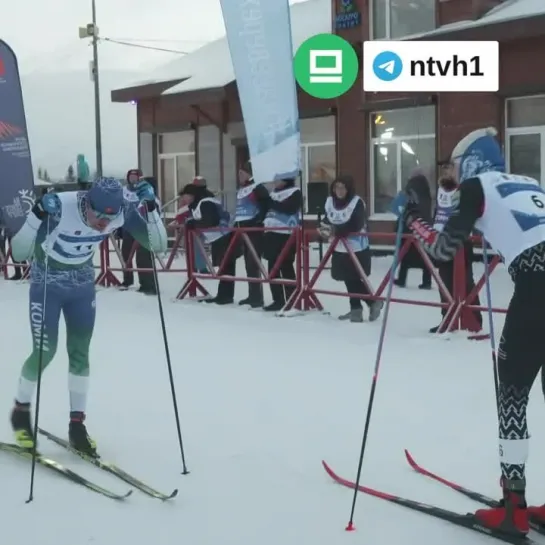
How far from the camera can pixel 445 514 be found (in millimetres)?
3871

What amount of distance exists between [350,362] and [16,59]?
23.0ft

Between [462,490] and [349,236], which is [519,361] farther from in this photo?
[349,236]

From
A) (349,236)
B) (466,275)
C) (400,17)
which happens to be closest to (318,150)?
(400,17)

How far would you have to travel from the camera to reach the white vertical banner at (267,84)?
1000 cm

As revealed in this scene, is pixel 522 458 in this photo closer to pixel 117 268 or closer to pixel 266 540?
pixel 266 540

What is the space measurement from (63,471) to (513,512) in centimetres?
224

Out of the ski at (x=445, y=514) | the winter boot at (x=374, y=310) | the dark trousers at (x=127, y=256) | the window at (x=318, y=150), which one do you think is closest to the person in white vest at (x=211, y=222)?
the dark trousers at (x=127, y=256)

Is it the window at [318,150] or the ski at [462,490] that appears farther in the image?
the window at [318,150]

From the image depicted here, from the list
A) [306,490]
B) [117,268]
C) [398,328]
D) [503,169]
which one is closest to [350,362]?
[398,328]

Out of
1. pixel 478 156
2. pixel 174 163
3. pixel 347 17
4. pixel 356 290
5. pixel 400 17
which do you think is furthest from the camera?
pixel 174 163

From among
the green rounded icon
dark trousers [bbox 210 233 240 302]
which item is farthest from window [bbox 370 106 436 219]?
dark trousers [bbox 210 233 240 302]

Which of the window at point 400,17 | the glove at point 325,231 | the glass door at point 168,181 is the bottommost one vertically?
the glove at point 325,231

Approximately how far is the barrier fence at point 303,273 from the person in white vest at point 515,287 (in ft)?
11.3

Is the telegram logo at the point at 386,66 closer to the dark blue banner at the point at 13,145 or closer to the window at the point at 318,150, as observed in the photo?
the window at the point at 318,150
